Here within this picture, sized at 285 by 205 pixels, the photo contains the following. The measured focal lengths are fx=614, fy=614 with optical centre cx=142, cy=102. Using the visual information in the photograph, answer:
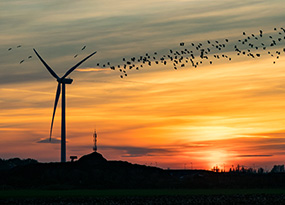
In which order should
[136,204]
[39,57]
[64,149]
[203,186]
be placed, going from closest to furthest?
[136,204] < [39,57] < [64,149] < [203,186]

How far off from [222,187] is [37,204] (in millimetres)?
98355

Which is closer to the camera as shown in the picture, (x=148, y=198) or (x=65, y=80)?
(x=148, y=198)

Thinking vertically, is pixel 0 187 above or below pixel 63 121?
below

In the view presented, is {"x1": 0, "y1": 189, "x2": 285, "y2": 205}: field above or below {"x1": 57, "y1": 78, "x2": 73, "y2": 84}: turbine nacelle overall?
below

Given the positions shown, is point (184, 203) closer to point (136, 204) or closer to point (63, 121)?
point (136, 204)

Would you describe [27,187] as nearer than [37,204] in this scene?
No

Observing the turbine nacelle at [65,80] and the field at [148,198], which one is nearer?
the field at [148,198]

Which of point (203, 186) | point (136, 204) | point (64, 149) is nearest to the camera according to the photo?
point (136, 204)

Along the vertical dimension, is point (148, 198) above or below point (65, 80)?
below

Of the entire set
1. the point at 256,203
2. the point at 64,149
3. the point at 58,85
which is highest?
the point at 58,85

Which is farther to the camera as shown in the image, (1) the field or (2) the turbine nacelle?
(2) the turbine nacelle

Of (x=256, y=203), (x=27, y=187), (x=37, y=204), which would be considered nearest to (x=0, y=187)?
(x=27, y=187)

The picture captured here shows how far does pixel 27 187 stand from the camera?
198m

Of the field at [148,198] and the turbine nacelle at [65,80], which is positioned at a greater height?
the turbine nacelle at [65,80]
